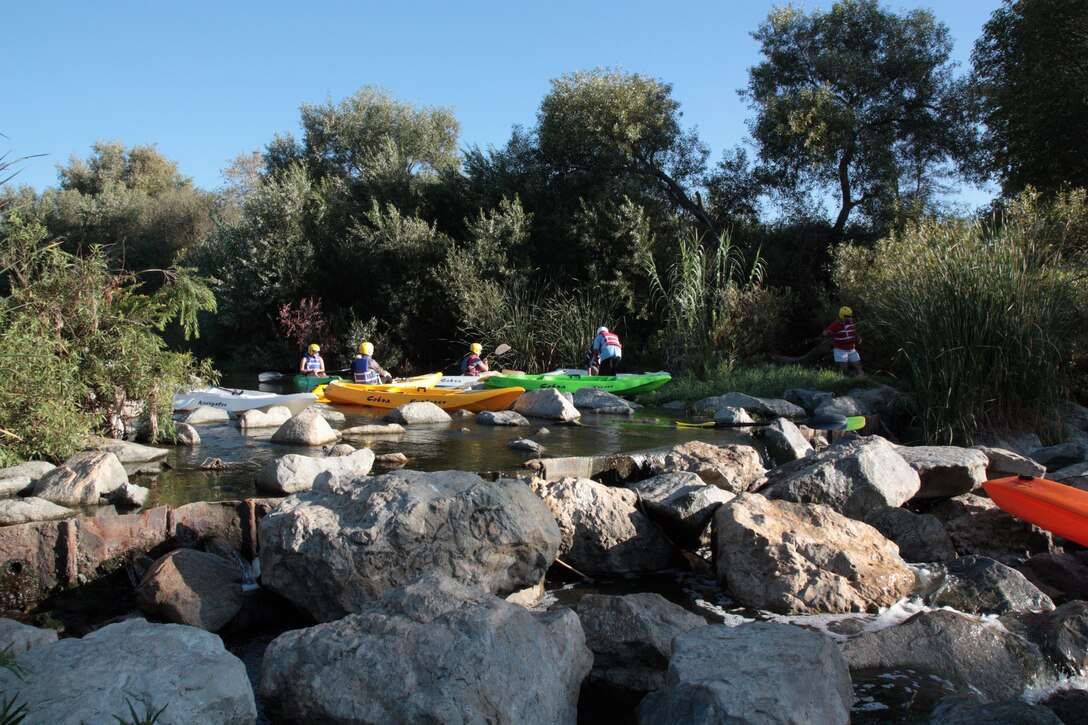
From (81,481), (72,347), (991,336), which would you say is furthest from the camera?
(991,336)

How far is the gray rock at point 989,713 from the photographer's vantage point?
3.43 m

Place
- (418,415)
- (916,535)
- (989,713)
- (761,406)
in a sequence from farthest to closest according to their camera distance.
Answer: (761,406) < (418,415) < (916,535) < (989,713)

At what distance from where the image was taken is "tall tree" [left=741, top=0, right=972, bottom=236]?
20.5 m

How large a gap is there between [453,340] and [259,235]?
662 centimetres

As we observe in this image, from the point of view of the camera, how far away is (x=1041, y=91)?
51.8 feet

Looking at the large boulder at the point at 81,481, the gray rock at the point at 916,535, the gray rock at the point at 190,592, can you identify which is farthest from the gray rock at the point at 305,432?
the gray rock at the point at 916,535

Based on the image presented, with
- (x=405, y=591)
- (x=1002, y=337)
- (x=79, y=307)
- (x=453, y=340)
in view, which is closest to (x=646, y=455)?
(x=1002, y=337)

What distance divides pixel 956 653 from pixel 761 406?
7.88 m

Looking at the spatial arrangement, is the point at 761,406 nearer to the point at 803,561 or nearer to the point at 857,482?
the point at 857,482

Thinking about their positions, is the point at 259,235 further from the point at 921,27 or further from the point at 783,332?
the point at 921,27

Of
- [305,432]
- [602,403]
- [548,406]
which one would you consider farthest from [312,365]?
[305,432]

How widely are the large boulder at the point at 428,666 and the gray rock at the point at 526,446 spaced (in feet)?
18.7

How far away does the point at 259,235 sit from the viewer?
80.0 feet

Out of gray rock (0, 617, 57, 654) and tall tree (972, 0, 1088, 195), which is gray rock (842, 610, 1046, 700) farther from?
tall tree (972, 0, 1088, 195)
